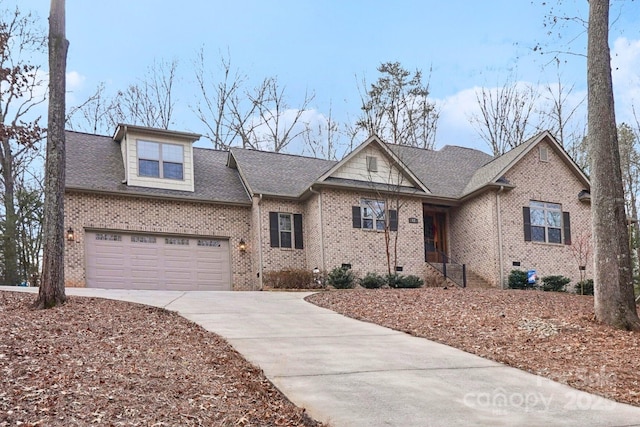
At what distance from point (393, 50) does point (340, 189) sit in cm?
1269

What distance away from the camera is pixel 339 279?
1720cm

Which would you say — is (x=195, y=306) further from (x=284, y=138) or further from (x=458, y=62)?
(x=284, y=138)

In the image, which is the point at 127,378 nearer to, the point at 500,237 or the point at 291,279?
the point at 291,279

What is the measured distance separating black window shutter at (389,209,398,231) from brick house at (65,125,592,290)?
33 mm

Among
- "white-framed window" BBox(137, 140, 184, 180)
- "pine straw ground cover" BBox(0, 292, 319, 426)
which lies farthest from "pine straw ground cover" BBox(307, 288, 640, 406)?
"white-framed window" BBox(137, 140, 184, 180)

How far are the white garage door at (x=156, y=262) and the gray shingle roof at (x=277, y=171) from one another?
91.3 inches

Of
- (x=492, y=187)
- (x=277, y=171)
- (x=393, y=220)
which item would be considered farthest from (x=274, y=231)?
(x=492, y=187)

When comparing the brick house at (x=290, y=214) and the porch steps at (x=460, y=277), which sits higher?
the brick house at (x=290, y=214)

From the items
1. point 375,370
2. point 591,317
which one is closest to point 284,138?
point 591,317

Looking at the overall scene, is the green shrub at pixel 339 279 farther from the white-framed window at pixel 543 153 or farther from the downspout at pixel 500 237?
the white-framed window at pixel 543 153

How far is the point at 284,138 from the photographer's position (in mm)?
30250

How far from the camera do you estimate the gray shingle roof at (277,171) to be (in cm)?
1936

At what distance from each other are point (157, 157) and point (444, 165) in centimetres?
1104

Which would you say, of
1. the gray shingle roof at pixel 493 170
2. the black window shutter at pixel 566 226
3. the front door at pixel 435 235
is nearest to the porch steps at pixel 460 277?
the front door at pixel 435 235
